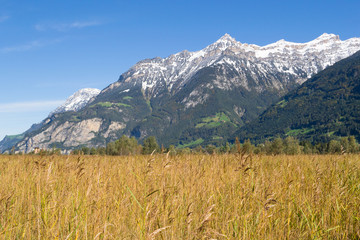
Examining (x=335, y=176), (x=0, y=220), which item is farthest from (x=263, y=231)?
(x=335, y=176)

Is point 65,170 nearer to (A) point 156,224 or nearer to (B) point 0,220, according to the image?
(B) point 0,220

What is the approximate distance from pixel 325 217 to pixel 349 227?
281mm

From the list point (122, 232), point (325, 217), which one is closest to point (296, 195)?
point (325, 217)

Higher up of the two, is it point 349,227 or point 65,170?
point 65,170

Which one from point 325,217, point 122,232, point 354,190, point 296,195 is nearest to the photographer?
point 122,232

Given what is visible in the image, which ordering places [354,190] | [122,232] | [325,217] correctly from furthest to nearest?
1. [354,190]
2. [325,217]
3. [122,232]

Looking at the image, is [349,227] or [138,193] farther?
[138,193]

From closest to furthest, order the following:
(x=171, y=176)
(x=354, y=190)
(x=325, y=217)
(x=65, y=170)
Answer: (x=325, y=217), (x=354, y=190), (x=171, y=176), (x=65, y=170)

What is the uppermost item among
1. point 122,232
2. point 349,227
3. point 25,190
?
point 25,190

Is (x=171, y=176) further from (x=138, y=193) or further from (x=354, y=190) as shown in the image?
(x=354, y=190)

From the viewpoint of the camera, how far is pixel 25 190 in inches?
176

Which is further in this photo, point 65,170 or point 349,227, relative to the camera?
point 65,170

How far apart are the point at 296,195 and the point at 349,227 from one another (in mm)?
1059

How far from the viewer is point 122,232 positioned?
2.81 metres
